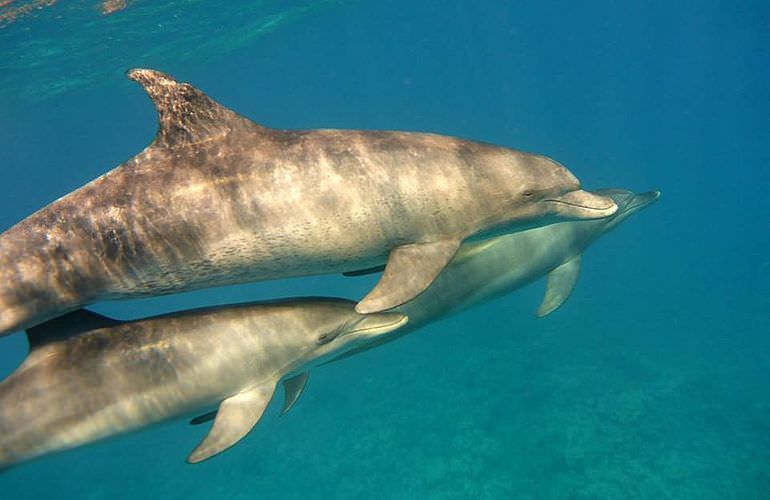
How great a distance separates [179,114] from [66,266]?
6.10 feet

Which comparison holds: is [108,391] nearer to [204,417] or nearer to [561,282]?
[204,417]

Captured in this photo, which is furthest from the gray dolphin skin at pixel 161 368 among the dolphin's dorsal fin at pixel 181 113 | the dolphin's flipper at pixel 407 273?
the dolphin's dorsal fin at pixel 181 113

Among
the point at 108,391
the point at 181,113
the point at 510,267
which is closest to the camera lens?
the point at 181,113

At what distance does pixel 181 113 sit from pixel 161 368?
295 cm

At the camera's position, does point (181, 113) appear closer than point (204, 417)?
Yes

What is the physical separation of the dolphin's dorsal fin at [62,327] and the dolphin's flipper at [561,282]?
8.18m

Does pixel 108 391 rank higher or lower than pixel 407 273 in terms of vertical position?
lower

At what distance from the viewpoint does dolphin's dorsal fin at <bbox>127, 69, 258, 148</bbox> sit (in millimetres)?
5340

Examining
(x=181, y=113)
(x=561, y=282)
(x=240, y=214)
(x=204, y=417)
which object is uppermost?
(x=181, y=113)

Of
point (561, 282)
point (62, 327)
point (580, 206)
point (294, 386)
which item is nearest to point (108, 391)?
point (62, 327)

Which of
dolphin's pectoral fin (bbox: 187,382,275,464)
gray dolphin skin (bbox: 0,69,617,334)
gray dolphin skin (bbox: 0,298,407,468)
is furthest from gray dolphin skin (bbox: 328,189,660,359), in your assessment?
gray dolphin skin (bbox: 0,69,617,334)

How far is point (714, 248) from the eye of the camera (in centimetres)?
3903

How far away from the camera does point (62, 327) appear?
19.5ft

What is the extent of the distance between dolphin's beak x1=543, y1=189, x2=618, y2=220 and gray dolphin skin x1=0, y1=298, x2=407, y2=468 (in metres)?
2.44
